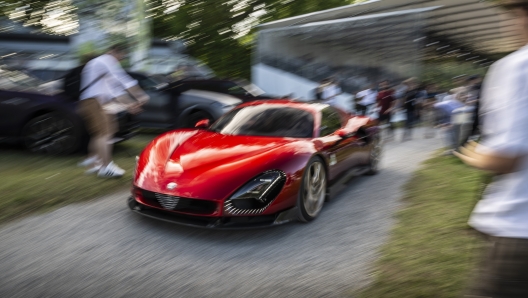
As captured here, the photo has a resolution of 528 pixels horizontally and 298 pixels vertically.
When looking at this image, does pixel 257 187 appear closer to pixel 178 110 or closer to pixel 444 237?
pixel 444 237

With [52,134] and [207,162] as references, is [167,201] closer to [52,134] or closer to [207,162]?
[207,162]

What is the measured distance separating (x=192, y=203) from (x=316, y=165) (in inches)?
54.7

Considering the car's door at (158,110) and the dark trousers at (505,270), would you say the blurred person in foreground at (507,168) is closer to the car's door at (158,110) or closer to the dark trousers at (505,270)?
the dark trousers at (505,270)

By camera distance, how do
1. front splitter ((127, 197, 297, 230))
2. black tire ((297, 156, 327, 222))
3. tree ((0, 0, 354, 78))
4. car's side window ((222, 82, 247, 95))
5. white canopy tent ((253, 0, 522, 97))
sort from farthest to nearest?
tree ((0, 0, 354, 78)) < white canopy tent ((253, 0, 522, 97)) < car's side window ((222, 82, 247, 95)) < black tire ((297, 156, 327, 222)) < front splitter ((127, 197, 297, 230))

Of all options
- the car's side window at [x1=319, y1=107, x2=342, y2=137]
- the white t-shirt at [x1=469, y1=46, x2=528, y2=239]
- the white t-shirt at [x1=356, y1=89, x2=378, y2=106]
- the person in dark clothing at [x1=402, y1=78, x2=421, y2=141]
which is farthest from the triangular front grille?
the white t-shirt at [x1=356, y1=89, x2=378, y2=106]

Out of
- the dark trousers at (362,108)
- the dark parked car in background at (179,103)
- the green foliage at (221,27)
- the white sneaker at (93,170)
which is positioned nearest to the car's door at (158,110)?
the dark parked car in background at (179,103)

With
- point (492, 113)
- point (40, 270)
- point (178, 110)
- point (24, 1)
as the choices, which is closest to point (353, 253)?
point (40, 270)

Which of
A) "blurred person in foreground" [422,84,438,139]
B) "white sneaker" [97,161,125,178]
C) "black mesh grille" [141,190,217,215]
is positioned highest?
"black mesh grille" [141,190,217,215]

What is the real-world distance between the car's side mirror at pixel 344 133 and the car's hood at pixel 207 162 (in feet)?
2.72

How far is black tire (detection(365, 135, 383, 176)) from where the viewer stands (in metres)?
7.35

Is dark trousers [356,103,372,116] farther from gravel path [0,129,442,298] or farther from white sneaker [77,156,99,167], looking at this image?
gravel path [0,129,442,298]

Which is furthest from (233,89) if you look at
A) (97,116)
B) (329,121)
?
(329,121)

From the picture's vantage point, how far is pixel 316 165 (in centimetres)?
532

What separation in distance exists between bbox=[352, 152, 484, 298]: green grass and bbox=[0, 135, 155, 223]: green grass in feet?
11.6
